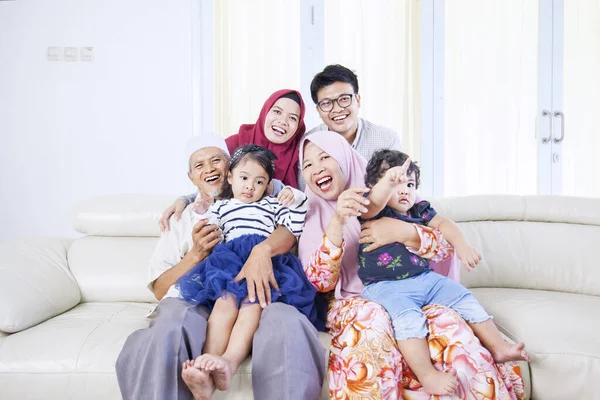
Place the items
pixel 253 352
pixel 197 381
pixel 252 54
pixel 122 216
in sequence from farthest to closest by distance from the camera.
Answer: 1. pixel 252 54
2. pixel 122 216
3. pixel 253 352
4. pixel 197 381

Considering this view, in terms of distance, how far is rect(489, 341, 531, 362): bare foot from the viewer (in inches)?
51.1

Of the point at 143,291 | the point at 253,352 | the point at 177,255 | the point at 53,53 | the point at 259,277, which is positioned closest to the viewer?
the point at 253,352

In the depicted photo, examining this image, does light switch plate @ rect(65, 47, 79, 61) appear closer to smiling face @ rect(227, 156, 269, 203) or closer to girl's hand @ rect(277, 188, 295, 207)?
smiling face @ rect(227, 156, 269, 203)

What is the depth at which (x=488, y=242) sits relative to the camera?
2.11 m

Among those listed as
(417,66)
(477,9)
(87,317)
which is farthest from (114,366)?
(477,9)

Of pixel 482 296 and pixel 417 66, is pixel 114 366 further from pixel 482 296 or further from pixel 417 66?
pixel 417 66

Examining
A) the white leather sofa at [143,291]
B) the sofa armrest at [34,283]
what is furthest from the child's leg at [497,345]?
the sofa armrest at [34,283]

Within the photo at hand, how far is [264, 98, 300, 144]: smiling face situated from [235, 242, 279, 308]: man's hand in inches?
25.5

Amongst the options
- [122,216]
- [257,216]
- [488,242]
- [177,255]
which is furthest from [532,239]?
[122,216]

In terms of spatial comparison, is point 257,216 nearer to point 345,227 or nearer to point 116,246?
point 345,227

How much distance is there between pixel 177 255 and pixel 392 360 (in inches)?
31.2

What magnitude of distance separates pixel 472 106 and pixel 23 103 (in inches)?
130

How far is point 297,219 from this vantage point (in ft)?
5.23

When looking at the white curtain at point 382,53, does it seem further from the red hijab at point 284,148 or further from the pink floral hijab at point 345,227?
the pink floral hijab at point 345,227
